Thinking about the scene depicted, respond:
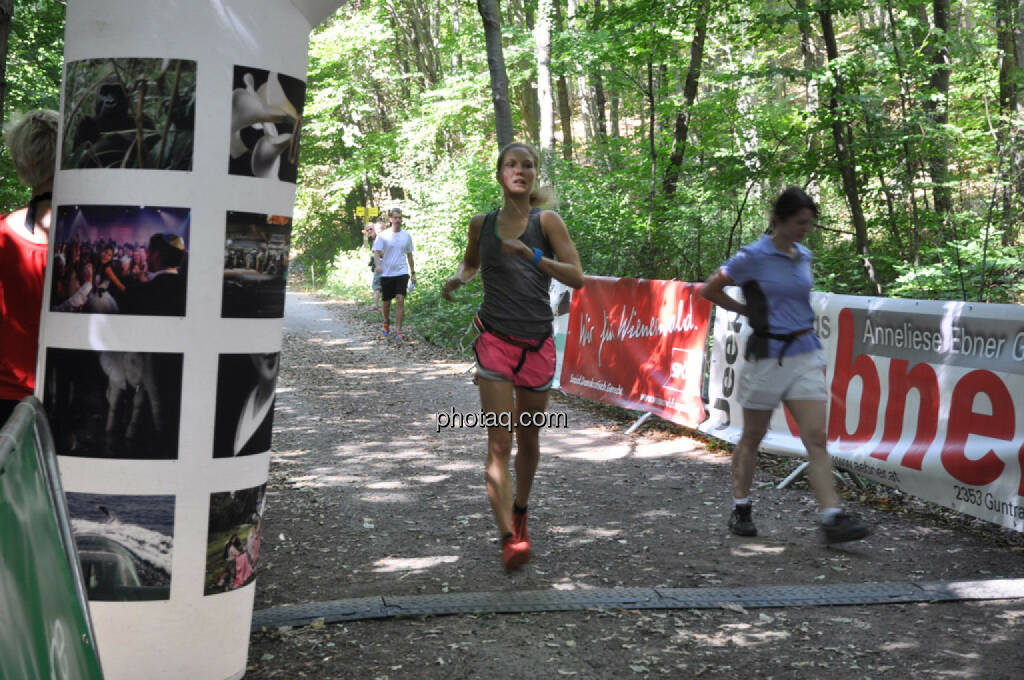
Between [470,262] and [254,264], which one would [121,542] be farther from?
[470,262]

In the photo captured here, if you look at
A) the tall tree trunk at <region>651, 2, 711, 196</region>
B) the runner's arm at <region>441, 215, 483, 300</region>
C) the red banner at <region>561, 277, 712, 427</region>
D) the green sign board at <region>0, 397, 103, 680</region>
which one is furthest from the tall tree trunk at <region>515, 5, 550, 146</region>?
the green sign board at <region>0, 397, 103, 680</region>

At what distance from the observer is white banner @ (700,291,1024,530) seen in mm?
5984

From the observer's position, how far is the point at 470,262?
590 cm

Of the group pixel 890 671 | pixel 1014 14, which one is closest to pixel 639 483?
pixel 890 671

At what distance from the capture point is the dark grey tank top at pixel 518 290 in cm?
543

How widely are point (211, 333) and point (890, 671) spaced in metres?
2.98

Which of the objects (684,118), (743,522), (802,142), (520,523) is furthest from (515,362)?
(684,118)

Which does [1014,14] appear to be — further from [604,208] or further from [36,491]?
[36,491]

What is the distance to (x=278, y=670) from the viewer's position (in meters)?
4.01

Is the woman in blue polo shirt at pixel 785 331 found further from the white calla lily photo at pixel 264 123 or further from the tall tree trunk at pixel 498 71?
the tall tree trunk at pixel 498 71

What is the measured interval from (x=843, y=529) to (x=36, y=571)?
4919mm

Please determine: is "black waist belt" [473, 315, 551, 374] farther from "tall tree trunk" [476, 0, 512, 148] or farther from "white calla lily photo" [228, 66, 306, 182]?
"tall tree trunk" [476, 0, 512, 148]

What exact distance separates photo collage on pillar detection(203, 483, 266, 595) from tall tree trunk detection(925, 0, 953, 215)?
35.0 ft

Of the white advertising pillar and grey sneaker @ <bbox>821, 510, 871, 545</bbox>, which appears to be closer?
the white advertising pillar
